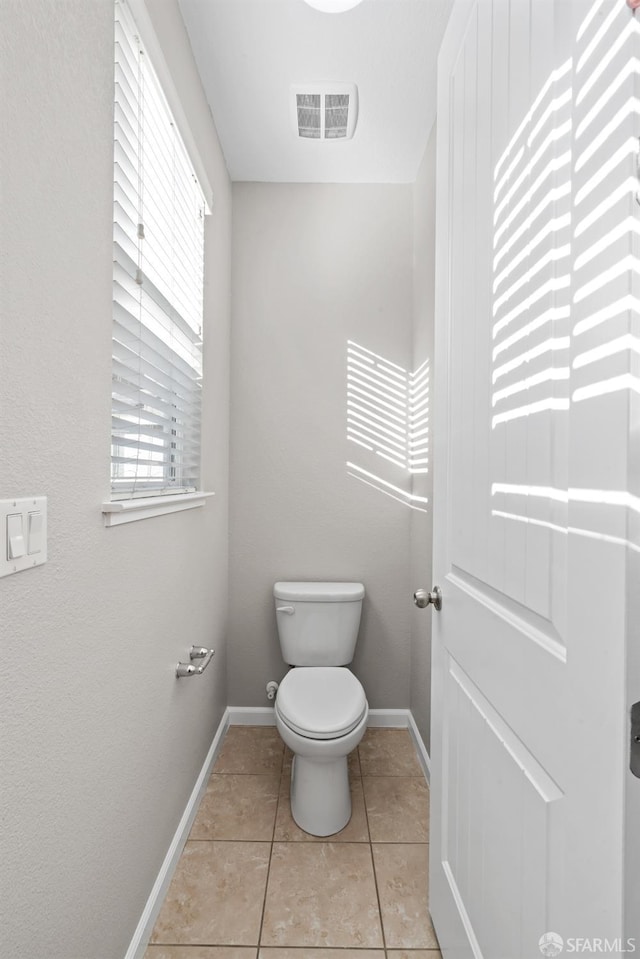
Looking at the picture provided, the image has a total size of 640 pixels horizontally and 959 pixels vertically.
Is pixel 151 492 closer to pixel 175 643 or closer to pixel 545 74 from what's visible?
pixel 175 643

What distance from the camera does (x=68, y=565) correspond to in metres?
0.84

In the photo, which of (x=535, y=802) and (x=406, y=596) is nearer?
(x=535, y=802)

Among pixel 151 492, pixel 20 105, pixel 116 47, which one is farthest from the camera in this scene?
pixel 151 492

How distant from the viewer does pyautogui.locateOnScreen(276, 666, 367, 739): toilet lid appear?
1.58m

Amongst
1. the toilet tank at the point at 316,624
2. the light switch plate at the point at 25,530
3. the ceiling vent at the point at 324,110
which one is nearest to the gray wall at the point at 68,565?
the light switch plate at the point at 25,530

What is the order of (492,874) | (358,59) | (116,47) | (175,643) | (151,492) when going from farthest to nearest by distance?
(358,59)
(175,643)
(151,492)
(116,47)
(492,874)

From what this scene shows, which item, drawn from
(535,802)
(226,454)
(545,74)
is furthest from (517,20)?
(226,454)

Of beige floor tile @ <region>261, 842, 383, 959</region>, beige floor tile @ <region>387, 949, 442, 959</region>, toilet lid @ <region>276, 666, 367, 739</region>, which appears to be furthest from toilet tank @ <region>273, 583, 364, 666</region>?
beige floor tile @ <region>387, 949, 442, 959</region>

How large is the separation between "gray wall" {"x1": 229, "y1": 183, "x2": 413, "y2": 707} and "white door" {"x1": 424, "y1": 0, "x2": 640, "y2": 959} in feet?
3.85

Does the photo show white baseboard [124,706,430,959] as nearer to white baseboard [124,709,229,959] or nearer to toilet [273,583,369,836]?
white baseboard [124,709,229,959]

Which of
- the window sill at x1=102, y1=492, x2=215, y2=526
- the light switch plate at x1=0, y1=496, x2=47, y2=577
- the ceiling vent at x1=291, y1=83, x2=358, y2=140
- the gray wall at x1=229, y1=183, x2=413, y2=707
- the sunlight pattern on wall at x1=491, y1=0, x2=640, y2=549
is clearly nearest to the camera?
the sunlight pattern on wall at x1=491, y1=0, x2=640, y2=549

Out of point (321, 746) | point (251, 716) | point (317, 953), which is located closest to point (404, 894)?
point (317, 953)

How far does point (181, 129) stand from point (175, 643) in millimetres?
1501

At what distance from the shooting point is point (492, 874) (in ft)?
2.82
